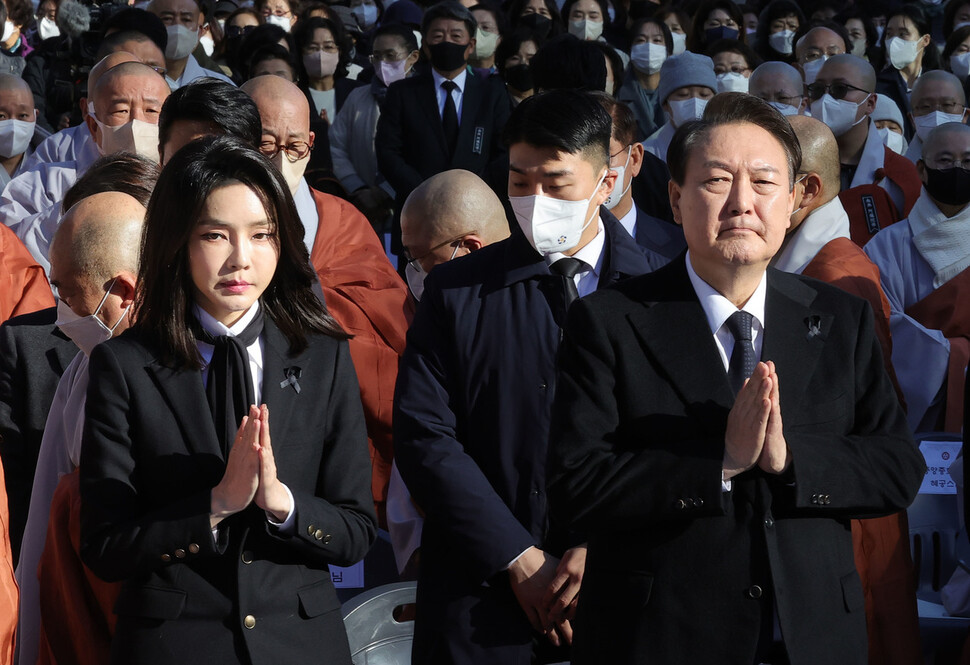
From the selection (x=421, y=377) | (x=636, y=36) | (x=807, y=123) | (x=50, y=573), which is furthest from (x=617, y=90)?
(x=50, y=573)

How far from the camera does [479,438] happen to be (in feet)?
9.89

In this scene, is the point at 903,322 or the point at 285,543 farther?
the point at 903,322

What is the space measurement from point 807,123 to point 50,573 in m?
3.12

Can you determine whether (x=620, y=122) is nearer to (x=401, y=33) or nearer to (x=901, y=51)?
(x=401, y=33)

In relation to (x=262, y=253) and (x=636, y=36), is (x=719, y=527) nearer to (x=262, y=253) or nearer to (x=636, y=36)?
(x=262, y=253)

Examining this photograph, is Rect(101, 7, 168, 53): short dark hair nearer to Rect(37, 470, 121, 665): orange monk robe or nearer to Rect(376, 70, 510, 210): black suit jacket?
Rect(376, 70, 510, 210): black suit jacket

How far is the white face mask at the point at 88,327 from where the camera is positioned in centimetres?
307

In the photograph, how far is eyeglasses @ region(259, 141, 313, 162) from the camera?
15.6 ft

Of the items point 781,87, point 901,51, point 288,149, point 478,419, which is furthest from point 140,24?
point 901,51

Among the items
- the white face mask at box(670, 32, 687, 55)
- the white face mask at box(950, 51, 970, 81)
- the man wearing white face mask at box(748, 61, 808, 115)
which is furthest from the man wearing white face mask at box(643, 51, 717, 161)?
the white face mask at box(950, 51, 970, 81)

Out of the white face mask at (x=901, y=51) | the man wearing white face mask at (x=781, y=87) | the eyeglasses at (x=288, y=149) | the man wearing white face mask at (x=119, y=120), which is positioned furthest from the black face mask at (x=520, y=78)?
the white face mask at (x=901, y=51)

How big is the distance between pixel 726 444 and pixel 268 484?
31.8 inches

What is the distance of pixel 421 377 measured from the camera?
9.95 feet

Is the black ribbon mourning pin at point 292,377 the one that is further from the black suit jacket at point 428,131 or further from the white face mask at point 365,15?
the white face mask at point 365,15
